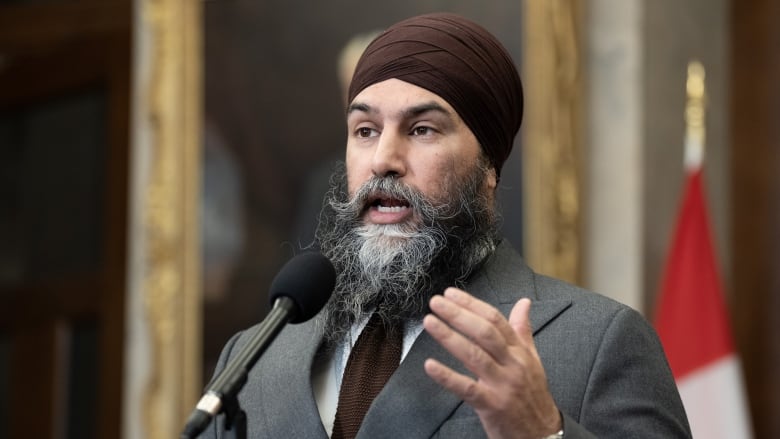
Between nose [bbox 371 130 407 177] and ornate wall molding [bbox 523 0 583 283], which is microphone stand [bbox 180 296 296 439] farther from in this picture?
ornate wall molding [bbox 523 0 583 283]

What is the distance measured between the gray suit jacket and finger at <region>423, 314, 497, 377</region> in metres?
0.25

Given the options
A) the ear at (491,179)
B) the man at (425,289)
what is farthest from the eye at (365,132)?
the ear at (491,179)

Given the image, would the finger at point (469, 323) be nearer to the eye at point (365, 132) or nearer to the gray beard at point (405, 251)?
the gray beard at point (405, 251)

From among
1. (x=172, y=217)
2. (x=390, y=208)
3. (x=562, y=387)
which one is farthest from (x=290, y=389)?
(x=172, y=217)

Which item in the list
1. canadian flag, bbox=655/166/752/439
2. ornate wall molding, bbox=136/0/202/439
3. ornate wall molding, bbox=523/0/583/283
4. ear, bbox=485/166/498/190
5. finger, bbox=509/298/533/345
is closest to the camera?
finger, bbox=509/298/533/345

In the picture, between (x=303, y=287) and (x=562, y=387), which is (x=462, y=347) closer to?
(x=303, y=287)

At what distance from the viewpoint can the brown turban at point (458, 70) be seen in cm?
259

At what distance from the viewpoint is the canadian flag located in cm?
434

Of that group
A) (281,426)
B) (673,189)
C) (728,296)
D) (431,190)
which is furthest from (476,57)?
(728,296)

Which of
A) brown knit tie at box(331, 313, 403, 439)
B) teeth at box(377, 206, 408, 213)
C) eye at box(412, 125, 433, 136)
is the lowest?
brown knit tie at box(331, 313, 403, 439)

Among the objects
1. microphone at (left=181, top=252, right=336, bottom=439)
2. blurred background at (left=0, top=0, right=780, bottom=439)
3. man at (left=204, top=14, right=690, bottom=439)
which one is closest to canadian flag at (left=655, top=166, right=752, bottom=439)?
blurred background at (left=0, top=0, right=780, bottom=439)

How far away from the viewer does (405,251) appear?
257 centimetres

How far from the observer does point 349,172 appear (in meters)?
2.62

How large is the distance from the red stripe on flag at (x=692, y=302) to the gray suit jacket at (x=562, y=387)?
Result: 197cm
